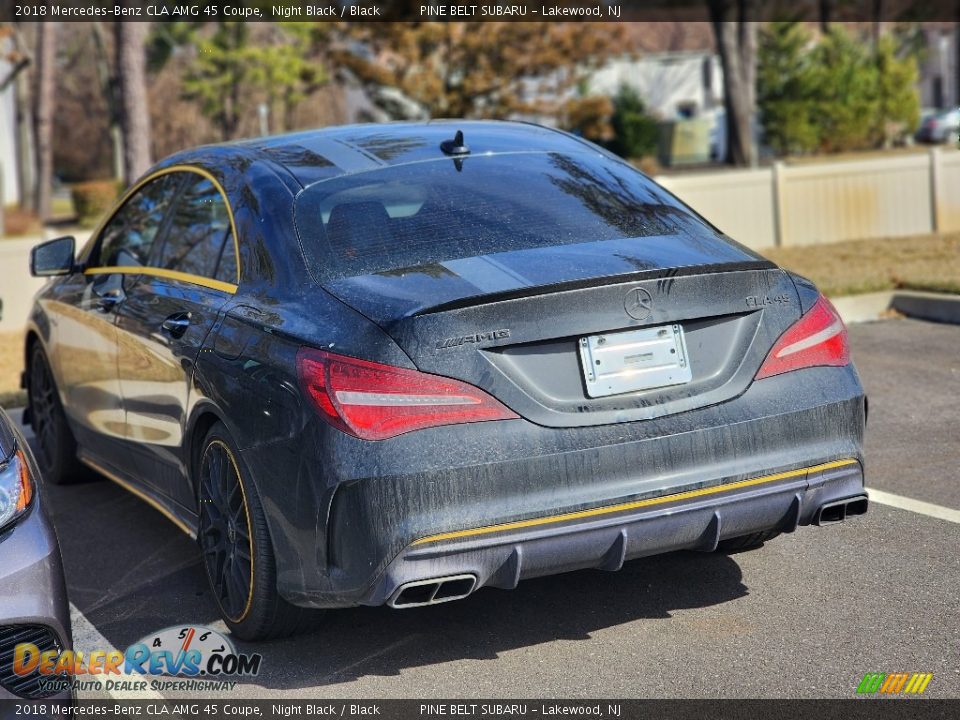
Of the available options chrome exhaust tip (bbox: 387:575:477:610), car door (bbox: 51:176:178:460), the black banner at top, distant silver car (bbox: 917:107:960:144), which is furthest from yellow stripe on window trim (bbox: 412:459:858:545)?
distant silver car (bbox: 917:107:960:144)

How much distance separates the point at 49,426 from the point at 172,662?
2.79 meters

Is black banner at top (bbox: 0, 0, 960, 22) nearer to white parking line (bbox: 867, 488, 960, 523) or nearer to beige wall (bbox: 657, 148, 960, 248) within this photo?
beige wall (bbox: 657, 148, 960, 248)

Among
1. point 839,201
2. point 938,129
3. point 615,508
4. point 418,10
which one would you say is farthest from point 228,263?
point 938,129

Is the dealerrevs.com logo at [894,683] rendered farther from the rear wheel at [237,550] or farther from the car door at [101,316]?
the car door at [101,316]

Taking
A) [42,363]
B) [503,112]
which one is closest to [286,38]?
[503,112]

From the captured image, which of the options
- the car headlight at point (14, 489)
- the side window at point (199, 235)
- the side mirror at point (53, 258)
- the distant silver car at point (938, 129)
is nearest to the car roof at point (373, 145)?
the side window at point (199, 235)

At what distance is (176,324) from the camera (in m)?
4.86

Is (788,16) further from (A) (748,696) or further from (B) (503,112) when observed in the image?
(A) (748,696)

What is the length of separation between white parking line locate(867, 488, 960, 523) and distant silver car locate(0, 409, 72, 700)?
3.33 metres

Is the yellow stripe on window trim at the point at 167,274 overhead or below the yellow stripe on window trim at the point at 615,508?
overhead

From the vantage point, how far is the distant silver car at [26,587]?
11.3 feet

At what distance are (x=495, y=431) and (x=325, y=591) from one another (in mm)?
694

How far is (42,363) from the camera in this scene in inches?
271

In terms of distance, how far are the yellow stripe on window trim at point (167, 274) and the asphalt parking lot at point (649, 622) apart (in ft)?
3.79
